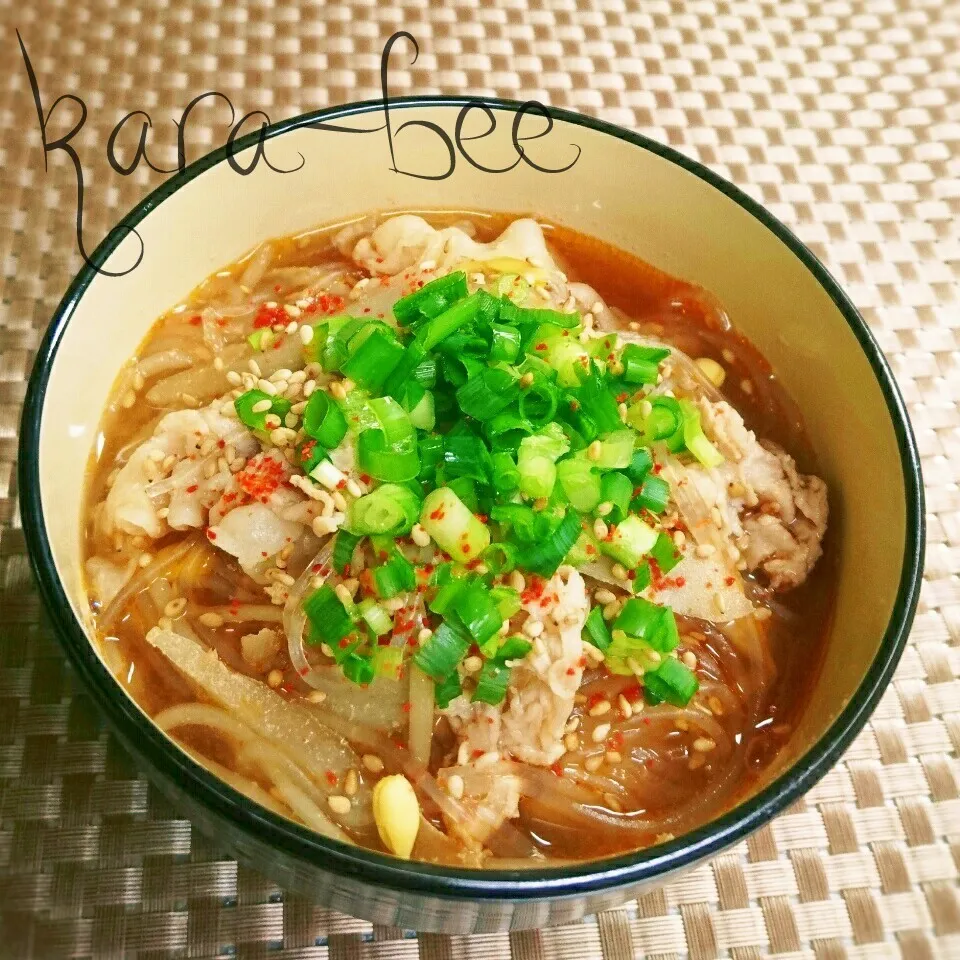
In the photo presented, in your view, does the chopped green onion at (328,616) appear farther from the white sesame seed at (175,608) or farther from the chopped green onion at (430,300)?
the chopped green onion at (430,300)

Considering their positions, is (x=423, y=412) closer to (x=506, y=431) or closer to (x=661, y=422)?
(x=506, y=431)

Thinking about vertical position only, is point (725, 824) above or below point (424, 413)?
below

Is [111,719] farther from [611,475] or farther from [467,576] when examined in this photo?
[611,475]

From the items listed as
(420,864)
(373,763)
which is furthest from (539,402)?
(420,864)

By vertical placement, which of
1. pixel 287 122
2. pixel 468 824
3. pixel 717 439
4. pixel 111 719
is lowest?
pixel 468 824

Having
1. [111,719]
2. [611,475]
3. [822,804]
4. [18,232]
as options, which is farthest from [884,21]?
[111,719]

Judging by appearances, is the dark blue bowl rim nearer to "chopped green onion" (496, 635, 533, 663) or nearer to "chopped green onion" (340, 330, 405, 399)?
"chopped green onion" (496, 635, 533, 663)
